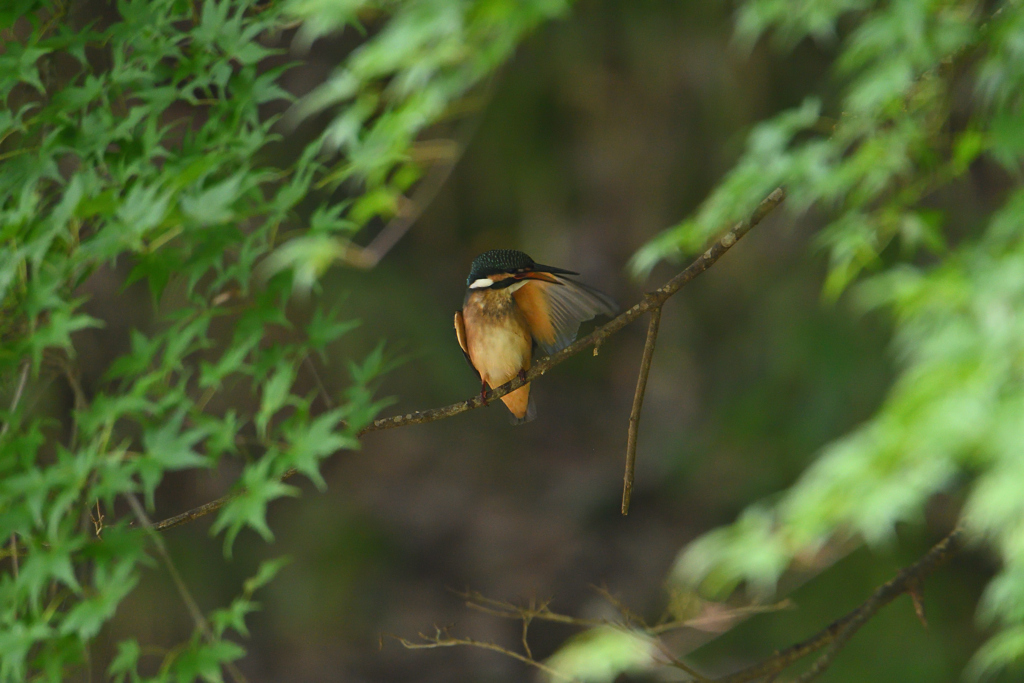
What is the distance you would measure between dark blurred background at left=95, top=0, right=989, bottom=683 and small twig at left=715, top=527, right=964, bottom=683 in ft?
7.17

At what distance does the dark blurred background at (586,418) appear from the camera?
4.00 m

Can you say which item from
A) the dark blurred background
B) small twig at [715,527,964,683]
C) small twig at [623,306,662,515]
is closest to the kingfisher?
small twig at [623,306,662,515]

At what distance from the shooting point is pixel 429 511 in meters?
5.75

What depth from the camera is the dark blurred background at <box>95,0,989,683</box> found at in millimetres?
4004

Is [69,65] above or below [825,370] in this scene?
above

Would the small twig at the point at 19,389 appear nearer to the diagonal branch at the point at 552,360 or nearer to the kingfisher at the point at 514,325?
the diagonal branch at the point at 552,360

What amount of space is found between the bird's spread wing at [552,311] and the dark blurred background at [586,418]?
2771mm

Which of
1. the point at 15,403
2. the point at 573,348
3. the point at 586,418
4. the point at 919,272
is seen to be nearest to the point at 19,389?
the point at 15,403

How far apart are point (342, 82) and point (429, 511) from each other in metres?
4.06

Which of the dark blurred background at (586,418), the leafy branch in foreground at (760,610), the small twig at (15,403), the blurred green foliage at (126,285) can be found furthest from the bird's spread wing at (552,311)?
the dark blurred background at (586,418)

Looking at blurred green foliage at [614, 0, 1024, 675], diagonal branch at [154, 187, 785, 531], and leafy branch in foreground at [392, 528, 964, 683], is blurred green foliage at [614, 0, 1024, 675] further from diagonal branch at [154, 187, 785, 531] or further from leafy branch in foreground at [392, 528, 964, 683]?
diagonal branch at [154, 187, 785, 531]

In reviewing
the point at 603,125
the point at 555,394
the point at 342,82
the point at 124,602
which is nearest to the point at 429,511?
the point at 555,394

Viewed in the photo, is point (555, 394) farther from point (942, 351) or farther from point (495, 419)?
point (942, 351)

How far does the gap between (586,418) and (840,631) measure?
4.86m
